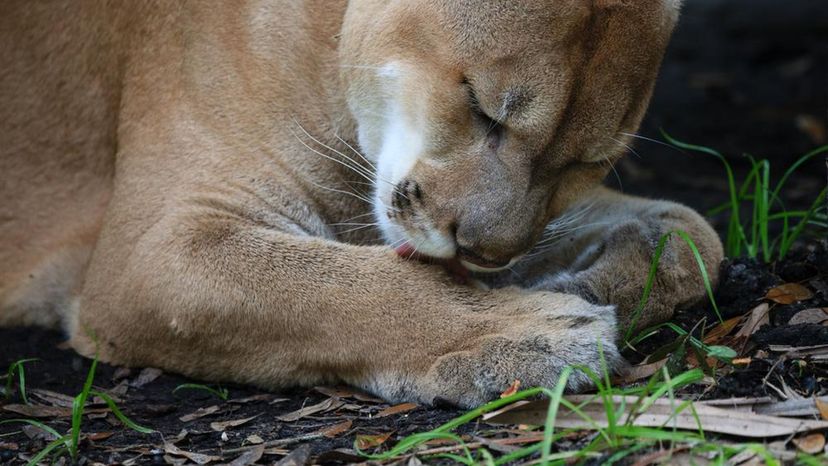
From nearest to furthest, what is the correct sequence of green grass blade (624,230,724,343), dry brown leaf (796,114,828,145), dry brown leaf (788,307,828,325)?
Result: 1. dry brown leaf (788,307,828,325)
2. green grass blade (624,230,724,343)
3. dry brown leaf (796,114,828,145)

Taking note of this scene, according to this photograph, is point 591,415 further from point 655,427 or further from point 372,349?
point 372,349

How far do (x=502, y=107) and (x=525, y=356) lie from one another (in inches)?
30.9

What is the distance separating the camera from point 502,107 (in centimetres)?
333

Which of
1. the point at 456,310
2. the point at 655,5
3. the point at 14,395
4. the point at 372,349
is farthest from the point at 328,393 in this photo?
the point at 655,5

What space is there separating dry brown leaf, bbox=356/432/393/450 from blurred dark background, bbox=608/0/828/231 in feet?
11.1

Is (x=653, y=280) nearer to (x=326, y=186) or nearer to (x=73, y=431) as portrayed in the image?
(x=326, y=186)

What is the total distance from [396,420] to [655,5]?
1.62m

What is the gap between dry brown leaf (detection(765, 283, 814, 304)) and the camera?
12.0 feet

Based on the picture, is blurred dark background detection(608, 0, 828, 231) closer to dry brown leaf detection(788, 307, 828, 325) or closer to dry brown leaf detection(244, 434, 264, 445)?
dry brown leaf detection(788, 307, 828, 325)

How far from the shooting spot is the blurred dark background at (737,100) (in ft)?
22.7

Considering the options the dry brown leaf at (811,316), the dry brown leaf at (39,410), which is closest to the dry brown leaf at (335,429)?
the dry brown leaf at (39,410)

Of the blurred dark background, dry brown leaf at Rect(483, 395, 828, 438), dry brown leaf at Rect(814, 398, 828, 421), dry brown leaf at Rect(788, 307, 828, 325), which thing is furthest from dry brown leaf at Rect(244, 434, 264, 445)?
the blurred dark background

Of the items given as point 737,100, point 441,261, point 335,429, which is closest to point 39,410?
point 335,429

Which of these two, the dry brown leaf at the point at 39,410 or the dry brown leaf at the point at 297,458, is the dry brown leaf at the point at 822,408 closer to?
the dry brown leaf at the point at 297,458
